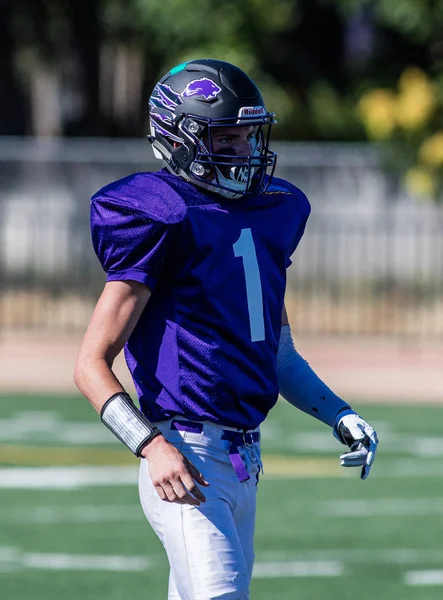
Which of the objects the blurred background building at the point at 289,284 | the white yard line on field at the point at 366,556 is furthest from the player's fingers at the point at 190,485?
→ the white yard line on field at the point at 366,556

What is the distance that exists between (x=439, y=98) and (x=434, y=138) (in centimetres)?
110

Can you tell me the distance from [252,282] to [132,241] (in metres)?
0.40

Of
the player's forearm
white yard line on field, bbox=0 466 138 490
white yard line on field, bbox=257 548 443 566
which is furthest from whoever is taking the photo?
white yard line on field, bbox=0 466 138 490

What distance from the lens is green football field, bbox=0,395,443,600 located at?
6562mm

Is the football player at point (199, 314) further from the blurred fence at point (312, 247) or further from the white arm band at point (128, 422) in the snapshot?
the blurred fence at point (312, 247)

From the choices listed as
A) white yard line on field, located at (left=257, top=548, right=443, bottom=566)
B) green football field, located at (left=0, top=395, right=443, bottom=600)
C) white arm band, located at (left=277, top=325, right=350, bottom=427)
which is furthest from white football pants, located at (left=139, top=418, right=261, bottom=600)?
white yard line on field, located at (left=257, top=548, right=443, bottom=566)

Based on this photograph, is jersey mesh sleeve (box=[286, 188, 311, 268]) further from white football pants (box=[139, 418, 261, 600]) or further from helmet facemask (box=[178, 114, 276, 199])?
white football pants (box=[139, 418, 261, 600])

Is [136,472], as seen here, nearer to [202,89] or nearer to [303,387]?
[303,387]

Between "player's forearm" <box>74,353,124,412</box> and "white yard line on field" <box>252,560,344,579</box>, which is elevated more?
"player's forearm" <box>74,353,124,412</box>

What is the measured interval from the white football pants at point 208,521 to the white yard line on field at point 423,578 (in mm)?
2922

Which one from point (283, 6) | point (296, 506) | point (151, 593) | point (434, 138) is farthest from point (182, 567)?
point (283, 6)

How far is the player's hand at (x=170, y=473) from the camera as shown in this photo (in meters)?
3.47

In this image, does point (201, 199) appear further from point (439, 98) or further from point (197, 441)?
point (439, 98)

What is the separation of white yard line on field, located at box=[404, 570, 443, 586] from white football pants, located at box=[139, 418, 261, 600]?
115 inches
